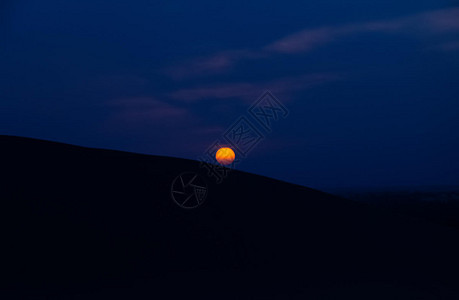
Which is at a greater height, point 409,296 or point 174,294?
point 174,294

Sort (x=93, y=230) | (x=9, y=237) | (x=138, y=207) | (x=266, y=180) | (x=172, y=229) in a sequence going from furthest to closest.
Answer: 1. (x=266, y=180)
2. (x=138, y=207)
3. (x=172, y=229)
4. (x=93, y=230)
5. (x=9, y=237)

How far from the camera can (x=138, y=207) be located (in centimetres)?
1115

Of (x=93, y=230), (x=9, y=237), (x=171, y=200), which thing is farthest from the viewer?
(x=171, y=200)

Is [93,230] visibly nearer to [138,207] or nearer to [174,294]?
[138,207]

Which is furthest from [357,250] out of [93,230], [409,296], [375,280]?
[93,230]

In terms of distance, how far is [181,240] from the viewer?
9.91 metres

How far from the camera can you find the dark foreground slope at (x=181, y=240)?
7633 mm

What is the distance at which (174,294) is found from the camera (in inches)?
276

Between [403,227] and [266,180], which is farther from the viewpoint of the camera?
[266,180]

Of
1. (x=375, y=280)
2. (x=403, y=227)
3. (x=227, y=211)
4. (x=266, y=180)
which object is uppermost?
(x=266, y=180)

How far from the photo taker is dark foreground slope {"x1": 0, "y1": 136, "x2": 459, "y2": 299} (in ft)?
25.0

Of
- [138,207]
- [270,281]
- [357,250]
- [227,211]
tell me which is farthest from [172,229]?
[357,250]

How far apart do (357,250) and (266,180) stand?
5.73 metres

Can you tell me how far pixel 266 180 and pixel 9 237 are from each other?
30.4ft
